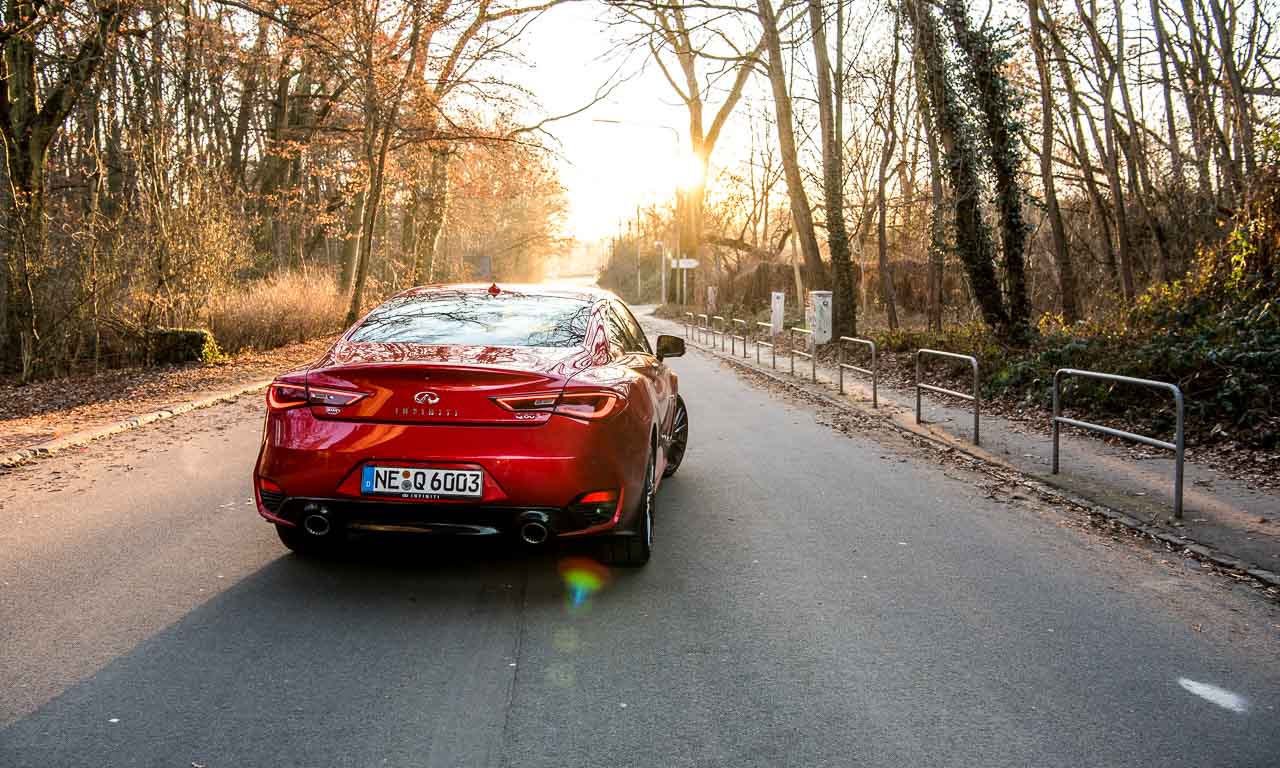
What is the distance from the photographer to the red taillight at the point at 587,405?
489 centimetres

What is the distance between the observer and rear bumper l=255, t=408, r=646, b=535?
4.75 meters

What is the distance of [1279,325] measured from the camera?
1077 centimetres

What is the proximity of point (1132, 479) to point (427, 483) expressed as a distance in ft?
19.9

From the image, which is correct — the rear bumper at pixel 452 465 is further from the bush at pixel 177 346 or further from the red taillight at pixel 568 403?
the bush at pixel 177 346

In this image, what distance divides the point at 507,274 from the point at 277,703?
236ft

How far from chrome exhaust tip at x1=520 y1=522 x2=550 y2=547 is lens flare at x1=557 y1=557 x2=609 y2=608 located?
0.35 meters

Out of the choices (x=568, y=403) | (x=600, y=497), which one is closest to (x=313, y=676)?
(x=600, y=497)

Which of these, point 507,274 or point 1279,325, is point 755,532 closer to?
point 1279,325

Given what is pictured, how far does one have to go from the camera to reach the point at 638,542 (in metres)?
5.44

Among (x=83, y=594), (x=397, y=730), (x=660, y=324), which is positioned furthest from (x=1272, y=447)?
(x=660, y=324)

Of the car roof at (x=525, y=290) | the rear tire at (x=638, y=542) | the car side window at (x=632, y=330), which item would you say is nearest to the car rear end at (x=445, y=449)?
the rear tire at (x=638, y=542)

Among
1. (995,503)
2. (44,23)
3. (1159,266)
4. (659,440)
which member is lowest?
(995,503)

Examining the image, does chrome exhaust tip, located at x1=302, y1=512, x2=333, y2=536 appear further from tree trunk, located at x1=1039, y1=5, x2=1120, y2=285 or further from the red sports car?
tree trunk, located at x1=1039, y1=5, x2=1120, y2=285

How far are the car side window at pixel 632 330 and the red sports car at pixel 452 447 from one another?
1547mm
